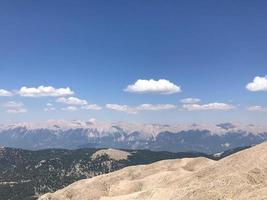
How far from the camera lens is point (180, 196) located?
150 meters

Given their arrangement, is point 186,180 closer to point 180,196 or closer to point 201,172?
point 201,172

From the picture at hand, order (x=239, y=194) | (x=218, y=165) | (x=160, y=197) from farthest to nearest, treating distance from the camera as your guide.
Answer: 1. (x=218, y=165)
2. (x=160, y=197)
3. (x=239, y=194)

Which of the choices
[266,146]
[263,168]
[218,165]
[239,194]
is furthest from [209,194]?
[266,146]

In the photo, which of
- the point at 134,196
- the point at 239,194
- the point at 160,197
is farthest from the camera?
the point at 134,196

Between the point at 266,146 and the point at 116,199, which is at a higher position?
the point at 266,146

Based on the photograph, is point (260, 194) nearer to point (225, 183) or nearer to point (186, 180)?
point (225, 183)

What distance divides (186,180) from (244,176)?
3296cm

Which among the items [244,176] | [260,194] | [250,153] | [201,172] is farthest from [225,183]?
[250,153]

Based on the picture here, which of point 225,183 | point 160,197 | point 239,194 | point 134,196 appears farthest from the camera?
point 134,196

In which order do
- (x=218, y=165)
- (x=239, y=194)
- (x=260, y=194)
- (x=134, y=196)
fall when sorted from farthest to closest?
(x=218, y=165), (x=134, y=196), (x=239, y=194), (x=260, y=194)

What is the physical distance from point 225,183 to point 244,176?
10502 mm

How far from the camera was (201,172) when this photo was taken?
187m

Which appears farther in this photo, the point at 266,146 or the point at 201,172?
the point at 266,146

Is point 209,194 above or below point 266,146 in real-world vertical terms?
below
